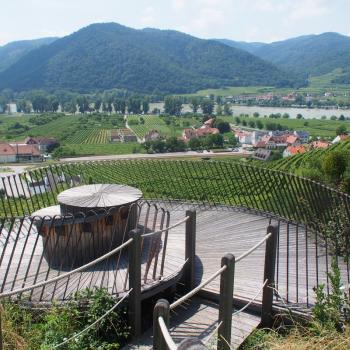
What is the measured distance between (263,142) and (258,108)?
102691 millimetres

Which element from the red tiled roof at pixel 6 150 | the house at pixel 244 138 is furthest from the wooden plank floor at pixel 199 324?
the house at pixel 244 138

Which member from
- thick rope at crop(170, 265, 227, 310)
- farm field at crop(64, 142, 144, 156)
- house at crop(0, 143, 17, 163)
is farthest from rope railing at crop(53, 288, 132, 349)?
house at crop(0, 143, 17, 163)

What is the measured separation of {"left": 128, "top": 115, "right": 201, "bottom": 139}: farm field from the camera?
120m

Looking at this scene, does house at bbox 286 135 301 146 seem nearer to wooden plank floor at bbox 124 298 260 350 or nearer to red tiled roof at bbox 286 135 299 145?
red tiled roof at bbox 286 135 299 145

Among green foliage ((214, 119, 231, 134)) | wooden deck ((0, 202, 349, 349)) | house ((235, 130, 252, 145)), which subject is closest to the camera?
wooden deck ((0, 202, 349, 349))

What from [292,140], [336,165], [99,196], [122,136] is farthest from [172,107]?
[99,196]

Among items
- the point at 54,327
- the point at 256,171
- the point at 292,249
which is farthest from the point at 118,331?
the point at 256,171

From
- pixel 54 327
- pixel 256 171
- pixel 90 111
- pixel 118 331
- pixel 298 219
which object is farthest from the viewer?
pixel 90 111

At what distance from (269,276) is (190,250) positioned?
1.31m

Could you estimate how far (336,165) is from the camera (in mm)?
15383

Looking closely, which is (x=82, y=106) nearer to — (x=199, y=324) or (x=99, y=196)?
(x=99, y=196)

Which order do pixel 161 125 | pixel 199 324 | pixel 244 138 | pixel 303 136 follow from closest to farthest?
1. pixel 199 324
2. pixel 303 136
3. pixel 244 138
4. pixel 161 125

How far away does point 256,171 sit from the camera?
10.6 metres

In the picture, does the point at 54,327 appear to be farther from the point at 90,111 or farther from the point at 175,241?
the point at 90,111
